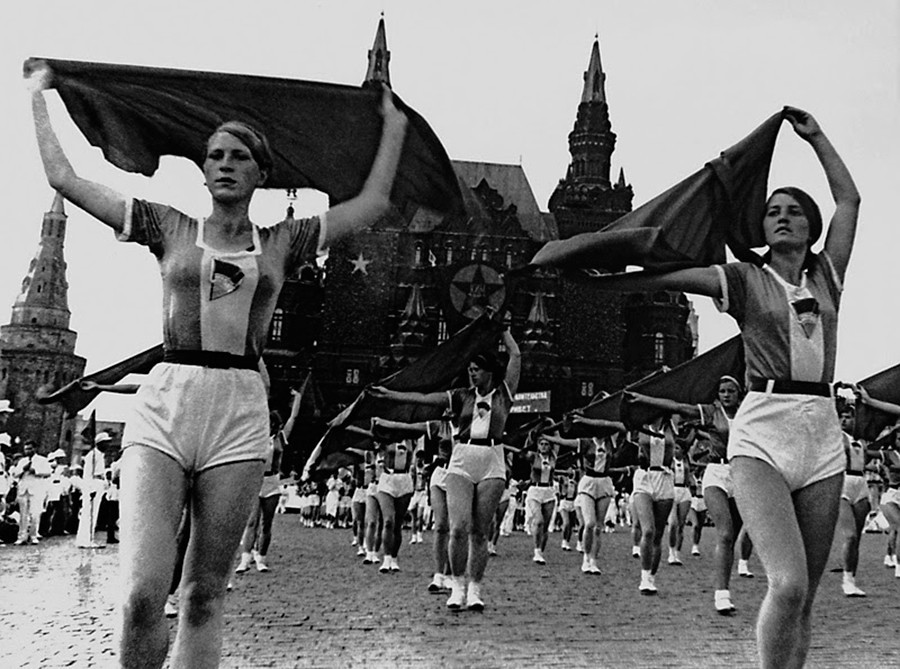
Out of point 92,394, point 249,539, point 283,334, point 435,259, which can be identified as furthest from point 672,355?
point 92,394

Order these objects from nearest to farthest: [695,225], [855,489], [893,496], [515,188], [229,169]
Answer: [229,169] < [695,225] < [855,489] < [893,496] < [515,188]

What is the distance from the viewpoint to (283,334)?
90.1 metres

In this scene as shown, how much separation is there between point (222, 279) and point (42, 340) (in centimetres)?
14120

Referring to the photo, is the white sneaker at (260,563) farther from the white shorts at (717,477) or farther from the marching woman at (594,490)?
the white shorts at (717,477)

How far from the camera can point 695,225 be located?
22.0 ft

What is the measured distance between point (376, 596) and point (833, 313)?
866 cm

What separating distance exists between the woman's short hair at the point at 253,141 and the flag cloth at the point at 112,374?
107 inches

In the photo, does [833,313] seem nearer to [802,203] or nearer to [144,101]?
[802,203]

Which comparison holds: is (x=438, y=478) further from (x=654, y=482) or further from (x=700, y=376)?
(x=700, y=376)

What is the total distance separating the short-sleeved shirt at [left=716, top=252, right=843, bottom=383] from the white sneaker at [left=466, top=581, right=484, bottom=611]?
6.43 meters

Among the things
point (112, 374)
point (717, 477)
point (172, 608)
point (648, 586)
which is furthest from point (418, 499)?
point (112, 374)

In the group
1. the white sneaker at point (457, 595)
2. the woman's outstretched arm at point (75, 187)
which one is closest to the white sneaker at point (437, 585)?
the white sneaker at point (457, 595)

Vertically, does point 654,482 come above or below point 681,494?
above

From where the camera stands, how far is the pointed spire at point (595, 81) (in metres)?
99.9
